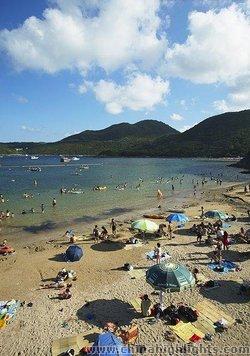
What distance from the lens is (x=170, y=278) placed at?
15.6 m

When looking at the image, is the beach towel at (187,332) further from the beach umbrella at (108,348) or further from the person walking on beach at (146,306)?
the beach umbrella at (108,348)

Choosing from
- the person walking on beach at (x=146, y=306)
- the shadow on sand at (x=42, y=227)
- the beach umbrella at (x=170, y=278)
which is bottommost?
the shadow on sand at (x=42, y=227)

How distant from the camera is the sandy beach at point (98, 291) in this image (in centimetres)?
1461

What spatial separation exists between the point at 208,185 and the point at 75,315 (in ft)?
201

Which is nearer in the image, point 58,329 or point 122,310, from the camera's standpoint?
point 58,329

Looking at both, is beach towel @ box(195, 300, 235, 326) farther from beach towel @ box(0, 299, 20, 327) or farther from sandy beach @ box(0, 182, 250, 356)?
beach towel @ box(0, 299, 20, 327)

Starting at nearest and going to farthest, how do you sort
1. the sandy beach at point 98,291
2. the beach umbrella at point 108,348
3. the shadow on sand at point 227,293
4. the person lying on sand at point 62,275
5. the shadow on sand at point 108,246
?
the beach umbrella at point 108,348
the sandy beach at point 98,291
the shadow on sand at point 227,293
the person lying on sand at point 62,275
the shadow on sand at point 108,246

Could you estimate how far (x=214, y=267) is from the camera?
21469mm

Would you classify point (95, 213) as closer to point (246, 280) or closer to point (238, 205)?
point (238, 205)

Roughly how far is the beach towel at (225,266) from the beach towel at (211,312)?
4.27 meters

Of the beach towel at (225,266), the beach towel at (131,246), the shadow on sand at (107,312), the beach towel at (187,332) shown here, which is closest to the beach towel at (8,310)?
the shadow on sand at (107,312)

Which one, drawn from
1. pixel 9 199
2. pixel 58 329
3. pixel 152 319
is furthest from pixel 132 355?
pixel 9 199

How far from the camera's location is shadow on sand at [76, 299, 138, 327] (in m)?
15.9

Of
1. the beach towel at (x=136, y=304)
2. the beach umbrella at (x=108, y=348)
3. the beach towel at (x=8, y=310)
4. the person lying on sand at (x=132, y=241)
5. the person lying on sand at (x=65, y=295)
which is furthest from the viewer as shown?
the person lying on sand at (x=132, y=241)
